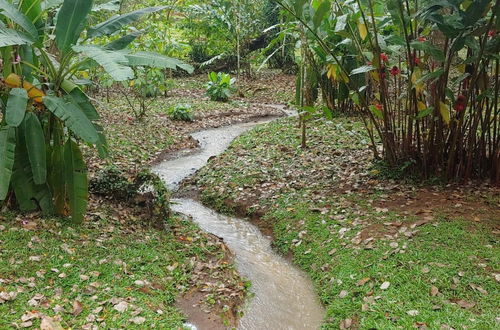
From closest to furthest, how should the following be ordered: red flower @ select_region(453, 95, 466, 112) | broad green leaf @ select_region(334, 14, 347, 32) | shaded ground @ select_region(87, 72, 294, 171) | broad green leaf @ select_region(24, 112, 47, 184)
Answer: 1. broad green leaf @ select_region(24, 112, 47, 184)
2. red flower @ select_region(453, 95, 466, 112)
3. broad green leaf @ select_region(334, 14, 347, 32)
4. shaded ground @ select_region(87, 72, 294, 171)

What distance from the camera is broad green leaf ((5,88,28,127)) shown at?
3.74m

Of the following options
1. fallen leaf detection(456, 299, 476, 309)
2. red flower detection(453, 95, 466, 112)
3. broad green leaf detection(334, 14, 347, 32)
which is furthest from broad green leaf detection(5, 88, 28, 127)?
red flower detection(453, 95, 466, 112)

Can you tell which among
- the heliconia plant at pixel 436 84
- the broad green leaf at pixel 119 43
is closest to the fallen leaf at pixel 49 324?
the broad green leaf at pixel 119 43

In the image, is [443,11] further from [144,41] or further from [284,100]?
[284,100]

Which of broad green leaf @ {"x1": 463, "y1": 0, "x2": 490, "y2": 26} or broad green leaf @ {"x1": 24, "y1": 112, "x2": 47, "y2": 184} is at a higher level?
broad green leaf @ {"x1": 463, "y1": 0, "x2": 490, "y2": 26}

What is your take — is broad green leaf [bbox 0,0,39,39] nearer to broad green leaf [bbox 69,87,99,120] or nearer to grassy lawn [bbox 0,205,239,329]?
broad green leaf [bbox 69,87,99,120]

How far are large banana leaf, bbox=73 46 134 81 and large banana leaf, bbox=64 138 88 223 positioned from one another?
1.11 metres

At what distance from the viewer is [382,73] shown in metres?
5.73

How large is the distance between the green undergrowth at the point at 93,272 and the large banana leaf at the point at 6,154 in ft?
1.67

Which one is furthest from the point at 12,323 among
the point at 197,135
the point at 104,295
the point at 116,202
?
the point at 197,135

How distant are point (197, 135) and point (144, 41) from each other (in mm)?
2960

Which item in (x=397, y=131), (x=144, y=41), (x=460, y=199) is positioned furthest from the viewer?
(x=144, y=41)

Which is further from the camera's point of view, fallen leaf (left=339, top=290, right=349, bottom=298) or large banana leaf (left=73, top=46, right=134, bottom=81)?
fallen leaf (left=339, top=290, right=349, bottom=298)

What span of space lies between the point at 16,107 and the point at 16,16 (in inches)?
32.1
